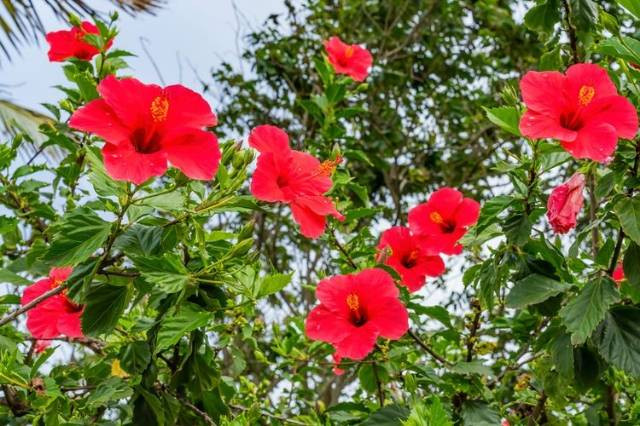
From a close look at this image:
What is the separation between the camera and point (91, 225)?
1021 mm

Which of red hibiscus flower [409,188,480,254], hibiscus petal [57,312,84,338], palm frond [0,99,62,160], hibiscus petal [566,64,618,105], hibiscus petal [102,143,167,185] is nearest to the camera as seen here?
hibiscus petal [102,143,167,185]

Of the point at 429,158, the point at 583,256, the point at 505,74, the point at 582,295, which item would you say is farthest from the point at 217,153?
the point at 505,74

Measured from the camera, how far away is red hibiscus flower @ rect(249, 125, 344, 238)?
3.49ft

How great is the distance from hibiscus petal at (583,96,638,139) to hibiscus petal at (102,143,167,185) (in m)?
0.71

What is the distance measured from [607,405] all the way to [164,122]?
118 centimetres

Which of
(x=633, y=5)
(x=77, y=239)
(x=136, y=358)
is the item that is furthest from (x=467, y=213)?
(x=77, y=239)

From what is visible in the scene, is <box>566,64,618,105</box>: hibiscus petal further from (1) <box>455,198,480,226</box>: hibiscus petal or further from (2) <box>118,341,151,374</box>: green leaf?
(2) <box>118,341,151,374</box>: green leaf

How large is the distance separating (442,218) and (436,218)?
21mm

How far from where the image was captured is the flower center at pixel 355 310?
4.58 feet

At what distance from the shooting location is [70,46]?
1.62m

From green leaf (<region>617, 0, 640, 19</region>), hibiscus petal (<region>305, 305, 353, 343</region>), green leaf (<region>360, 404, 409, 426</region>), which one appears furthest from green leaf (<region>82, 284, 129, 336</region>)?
green leaf (<region>617, 0, 640, 19</region>)

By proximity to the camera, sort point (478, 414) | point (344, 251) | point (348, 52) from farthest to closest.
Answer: point (348, 52)
point (344, 251)
point (478, 414)

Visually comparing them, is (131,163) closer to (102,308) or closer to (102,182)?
(102,182)

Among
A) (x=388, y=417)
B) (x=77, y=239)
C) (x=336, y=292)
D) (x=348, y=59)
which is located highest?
(x=348, y=59)
